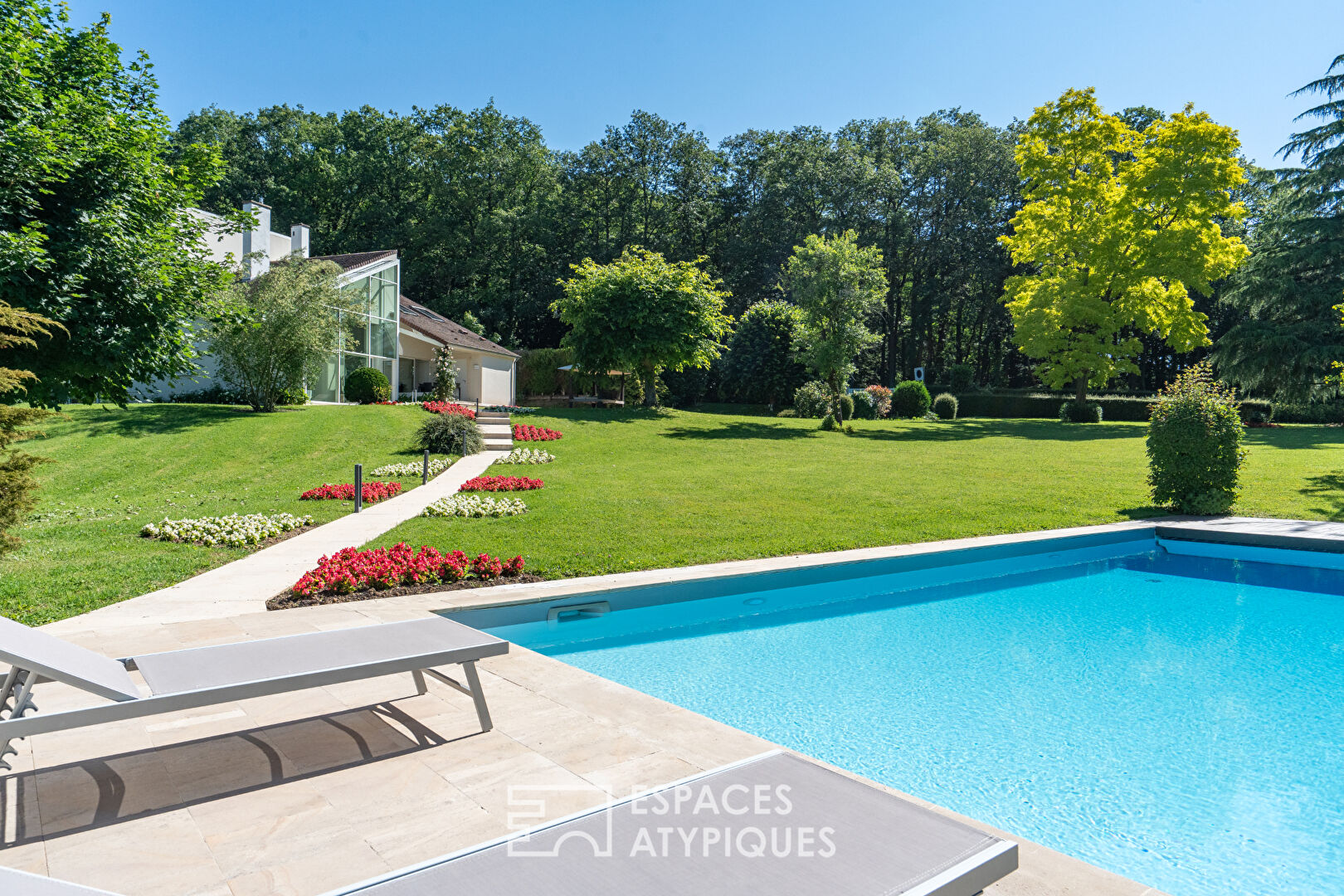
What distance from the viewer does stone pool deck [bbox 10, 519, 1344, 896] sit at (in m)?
2.58

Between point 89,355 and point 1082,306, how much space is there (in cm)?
2929

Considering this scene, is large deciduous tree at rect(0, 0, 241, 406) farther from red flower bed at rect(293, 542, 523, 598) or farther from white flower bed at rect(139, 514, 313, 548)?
red flower bed at rect(293, 542, 523, 598)

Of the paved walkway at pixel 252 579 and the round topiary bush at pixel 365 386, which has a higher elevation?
the round topiary bush at pixel 365 386

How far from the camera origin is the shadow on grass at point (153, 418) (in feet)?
Result: 58.6

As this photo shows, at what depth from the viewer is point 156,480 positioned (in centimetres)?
1442

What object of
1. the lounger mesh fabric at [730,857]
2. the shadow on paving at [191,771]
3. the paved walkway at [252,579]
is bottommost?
the paved walkway at [252,579]

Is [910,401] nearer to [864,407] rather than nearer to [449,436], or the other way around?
[864,407]

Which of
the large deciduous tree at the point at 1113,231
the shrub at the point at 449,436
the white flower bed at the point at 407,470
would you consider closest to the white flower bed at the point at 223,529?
the white flower bed at the point at 407,470

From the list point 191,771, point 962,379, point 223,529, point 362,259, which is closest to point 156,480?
point 223,529

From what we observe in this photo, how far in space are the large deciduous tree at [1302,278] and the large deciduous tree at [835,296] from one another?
45.1 ft

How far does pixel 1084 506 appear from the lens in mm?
12773

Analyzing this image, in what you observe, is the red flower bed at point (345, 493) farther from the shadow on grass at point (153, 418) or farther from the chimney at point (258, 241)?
the chimney at point (258, 241)

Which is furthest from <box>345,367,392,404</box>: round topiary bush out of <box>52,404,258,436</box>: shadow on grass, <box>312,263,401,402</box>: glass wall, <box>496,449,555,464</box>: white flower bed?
<box>496,449,555,464</box>: white flower bed

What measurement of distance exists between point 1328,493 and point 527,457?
16.1 metres
